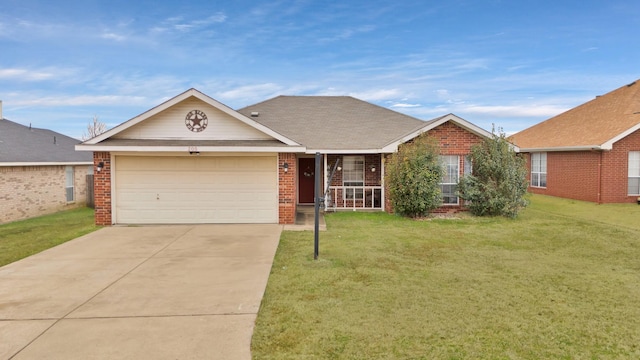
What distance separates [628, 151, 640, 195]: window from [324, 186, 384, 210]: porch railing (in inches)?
424

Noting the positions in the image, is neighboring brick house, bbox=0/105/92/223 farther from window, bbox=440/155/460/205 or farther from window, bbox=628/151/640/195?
window, bbox=628/151/640/195

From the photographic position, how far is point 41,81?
20141 millimetres

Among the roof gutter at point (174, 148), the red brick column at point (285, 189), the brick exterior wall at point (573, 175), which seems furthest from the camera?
the brick exterior wall at point (573, 175)

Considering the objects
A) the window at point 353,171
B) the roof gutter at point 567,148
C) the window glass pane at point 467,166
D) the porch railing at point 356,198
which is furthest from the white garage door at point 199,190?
the roof gutter at point 567,148

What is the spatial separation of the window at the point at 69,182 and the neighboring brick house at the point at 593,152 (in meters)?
18.8

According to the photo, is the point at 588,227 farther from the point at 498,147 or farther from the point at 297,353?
the point at 297,353

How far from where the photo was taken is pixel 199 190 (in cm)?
1216

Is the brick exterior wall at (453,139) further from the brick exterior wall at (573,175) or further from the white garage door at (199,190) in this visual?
the brick exterior wall at (573,175)

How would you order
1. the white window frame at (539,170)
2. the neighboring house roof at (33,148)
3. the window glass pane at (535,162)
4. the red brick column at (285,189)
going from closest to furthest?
the red brick column at (285,189)
the neighboring house roof at (33,148)
the white window frame at (539,170)
the window glass pane at (535,162)

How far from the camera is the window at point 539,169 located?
2069 centimetres

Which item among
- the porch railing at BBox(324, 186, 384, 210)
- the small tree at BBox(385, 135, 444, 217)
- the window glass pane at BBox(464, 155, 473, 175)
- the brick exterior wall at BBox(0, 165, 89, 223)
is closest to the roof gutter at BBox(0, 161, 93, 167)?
the brick exterior wall at BBox(0, 165, 89, 223)

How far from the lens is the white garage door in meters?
12.0

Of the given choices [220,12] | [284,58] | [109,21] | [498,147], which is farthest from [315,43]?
[498,147]

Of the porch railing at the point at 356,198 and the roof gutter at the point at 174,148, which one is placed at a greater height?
the roof gutter at the point at 174,148
